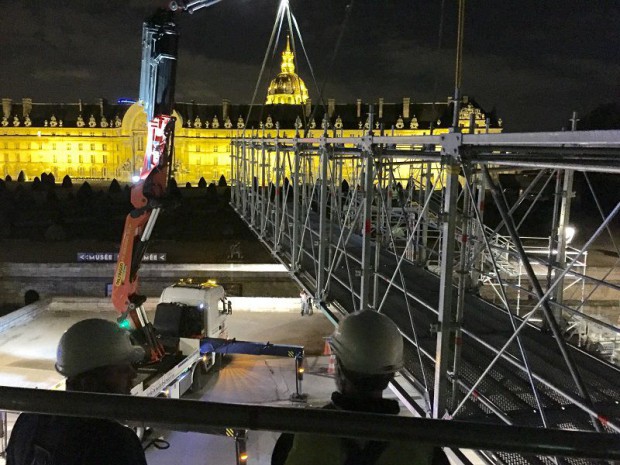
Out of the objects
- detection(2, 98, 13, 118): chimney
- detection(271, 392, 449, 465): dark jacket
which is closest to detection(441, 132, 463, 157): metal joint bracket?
detection(271, 392, 449, 465): dark jacket

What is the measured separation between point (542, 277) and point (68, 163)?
6500 centimetres

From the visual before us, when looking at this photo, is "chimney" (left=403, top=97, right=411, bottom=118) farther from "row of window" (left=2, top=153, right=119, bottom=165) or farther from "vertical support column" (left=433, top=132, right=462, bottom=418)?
"vertical support column" (left=433, top=132, right=462, bottom=418)

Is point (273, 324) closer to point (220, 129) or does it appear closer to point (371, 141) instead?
point (371, 141)

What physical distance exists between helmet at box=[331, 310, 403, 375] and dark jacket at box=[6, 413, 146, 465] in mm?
721

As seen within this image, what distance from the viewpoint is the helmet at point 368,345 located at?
67.2 inches

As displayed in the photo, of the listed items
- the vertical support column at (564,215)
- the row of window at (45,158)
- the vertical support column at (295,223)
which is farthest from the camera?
the row of window at (45,158)

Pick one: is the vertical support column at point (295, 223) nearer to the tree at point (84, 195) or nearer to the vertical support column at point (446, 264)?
the vertical support column at point (446, 264)

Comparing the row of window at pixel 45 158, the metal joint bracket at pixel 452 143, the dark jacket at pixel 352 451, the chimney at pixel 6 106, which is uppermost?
the chimney at pixel 6 106

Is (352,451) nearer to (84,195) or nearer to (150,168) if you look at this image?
(150,168)

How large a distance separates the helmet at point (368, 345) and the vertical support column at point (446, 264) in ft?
5.03

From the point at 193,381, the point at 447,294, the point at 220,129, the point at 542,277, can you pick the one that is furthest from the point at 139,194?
the point at 220,129

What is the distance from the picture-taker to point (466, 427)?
4.11 ft

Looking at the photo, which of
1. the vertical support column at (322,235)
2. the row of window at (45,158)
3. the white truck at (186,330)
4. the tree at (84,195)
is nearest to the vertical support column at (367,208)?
the vertical support column at (322,235)

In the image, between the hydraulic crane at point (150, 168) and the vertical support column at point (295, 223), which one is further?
the hydraulic crane at point (150, 168)
